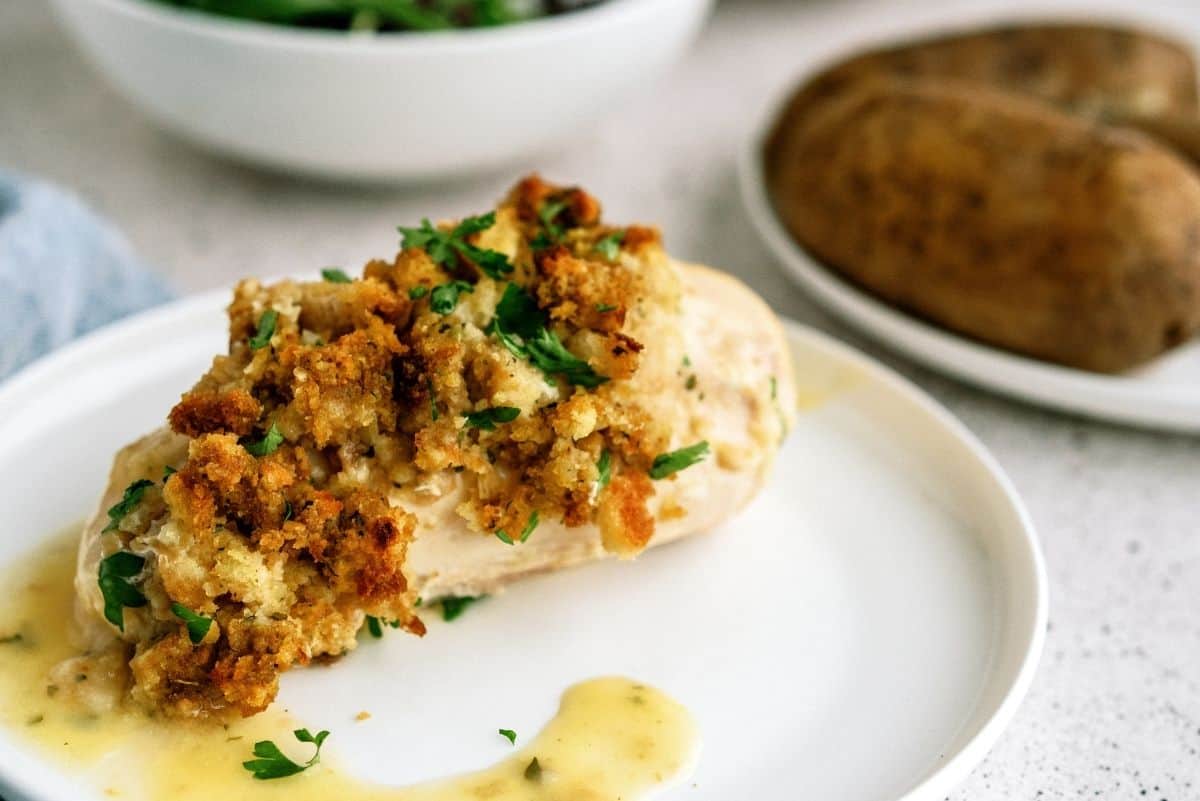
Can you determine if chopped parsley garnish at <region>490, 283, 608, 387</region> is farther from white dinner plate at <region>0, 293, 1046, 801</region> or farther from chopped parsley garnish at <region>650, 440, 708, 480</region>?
white dinner plate at <region>0, 293, 1046, 801</region>

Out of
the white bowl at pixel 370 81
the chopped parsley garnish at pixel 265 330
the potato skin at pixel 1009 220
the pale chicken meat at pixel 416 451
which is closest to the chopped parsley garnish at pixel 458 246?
the pale chicken meat at pixel 416 451

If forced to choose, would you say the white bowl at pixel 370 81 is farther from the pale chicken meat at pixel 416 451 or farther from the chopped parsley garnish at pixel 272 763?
the chopped parsley garnish at pixel 272 763

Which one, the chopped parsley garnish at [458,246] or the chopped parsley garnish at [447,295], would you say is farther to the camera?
the chopped parsley garnish at [458,246]

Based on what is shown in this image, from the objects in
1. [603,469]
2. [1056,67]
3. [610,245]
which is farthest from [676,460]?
[1056,67]

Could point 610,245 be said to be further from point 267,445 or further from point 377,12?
point 377,12

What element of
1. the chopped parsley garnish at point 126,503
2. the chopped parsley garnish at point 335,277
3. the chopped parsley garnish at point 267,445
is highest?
the chopped parsley garnish at point 335,277

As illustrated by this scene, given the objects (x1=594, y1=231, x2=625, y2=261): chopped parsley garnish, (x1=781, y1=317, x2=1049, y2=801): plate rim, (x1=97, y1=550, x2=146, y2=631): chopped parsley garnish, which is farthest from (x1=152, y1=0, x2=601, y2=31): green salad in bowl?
(x1=97, y1=550, x2=146, y2=631): chopped parsley garnish
